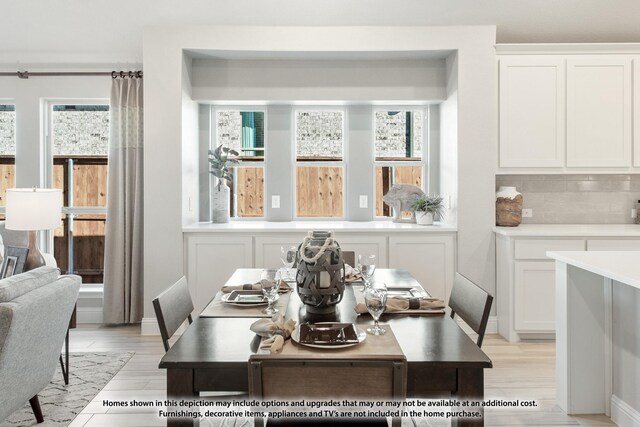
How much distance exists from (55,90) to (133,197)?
1.25 meters

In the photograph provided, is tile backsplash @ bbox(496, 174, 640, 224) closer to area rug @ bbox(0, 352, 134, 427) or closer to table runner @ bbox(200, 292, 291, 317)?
table runner @ bbox(200, 292, 291, 317)

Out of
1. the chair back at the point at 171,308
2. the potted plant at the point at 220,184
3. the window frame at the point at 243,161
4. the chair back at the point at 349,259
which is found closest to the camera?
the chair back at the point at 171,308

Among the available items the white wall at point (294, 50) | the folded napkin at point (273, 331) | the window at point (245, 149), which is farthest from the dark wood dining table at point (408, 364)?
the window at point (245, 149)

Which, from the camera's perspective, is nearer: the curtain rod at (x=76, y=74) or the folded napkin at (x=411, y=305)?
the folded napkin at (x=411, y=305)

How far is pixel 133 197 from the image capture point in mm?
4383

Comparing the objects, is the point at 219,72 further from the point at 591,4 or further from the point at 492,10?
the point at 591,4

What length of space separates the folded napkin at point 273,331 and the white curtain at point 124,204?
9.81 ft

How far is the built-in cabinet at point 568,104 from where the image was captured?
162 inches

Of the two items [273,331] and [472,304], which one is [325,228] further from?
[273,331]

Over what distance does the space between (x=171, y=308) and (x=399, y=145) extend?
326 centimetres

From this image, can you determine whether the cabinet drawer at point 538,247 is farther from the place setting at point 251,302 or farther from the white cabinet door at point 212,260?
the place setting at point 251,302

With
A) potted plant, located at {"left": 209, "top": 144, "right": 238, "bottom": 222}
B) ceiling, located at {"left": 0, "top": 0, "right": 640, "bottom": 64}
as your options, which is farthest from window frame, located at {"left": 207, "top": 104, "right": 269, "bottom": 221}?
ceiling, located at {"left": 0, "top": 0, "right": 640, "bottom": 64}

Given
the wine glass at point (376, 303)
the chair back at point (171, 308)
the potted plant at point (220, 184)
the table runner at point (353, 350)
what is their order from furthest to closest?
the potted plant at point (220, 184)
the chair back at point (171, 308)
the wine glass at point (376, 303)
the table runner at point (353, 350)

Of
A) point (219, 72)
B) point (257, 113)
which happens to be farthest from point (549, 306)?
point (219, 72)
